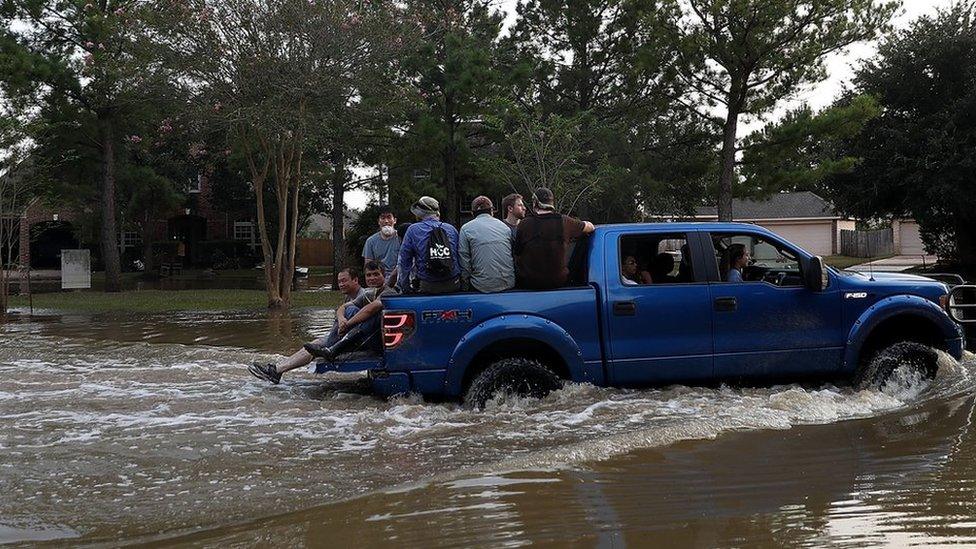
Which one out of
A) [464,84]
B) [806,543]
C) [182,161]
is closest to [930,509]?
[806,543]

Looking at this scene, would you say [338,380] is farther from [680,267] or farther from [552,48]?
[552,48]

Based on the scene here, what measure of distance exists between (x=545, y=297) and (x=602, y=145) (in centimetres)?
2089

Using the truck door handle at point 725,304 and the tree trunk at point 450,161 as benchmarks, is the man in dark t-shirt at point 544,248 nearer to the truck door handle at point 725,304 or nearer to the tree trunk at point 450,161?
the truck door handle at point 725,304

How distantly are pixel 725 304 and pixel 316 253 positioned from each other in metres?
48.6

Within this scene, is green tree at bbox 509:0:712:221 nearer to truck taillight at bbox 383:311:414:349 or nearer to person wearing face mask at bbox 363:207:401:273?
person wearing face mask at bbox 363:207:401:273

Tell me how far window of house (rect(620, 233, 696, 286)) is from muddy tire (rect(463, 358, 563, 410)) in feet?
4.11

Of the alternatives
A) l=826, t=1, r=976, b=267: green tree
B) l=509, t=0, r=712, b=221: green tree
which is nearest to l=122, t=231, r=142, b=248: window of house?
l=509, t=0, r=712, b=221: green tree

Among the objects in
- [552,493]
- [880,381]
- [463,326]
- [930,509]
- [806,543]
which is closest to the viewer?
[806,543]

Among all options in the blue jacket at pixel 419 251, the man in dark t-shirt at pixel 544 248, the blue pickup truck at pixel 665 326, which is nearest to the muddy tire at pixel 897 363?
the blue pickup truck at pixel 665 326

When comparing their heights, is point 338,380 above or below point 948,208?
below

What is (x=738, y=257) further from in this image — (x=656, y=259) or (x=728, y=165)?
(x=728, y=165)

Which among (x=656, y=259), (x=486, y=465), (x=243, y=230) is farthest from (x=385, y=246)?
(x=243, y=230)

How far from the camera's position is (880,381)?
26.9 feet

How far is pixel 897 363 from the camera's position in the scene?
820cm
